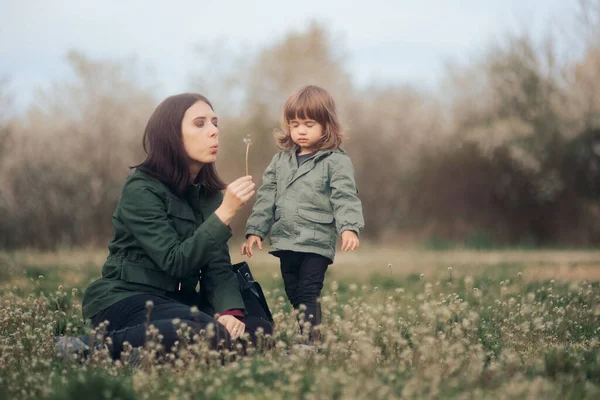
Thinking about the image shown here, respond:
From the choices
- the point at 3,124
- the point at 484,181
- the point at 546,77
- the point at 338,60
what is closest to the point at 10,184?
the point at 3,124

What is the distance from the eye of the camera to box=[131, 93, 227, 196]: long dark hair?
575 cm

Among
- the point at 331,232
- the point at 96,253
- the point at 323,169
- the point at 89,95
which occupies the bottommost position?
the point at 96,253

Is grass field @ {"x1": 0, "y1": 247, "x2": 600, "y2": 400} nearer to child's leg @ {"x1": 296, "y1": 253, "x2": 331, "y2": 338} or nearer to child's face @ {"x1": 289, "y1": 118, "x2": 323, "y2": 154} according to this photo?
child's leg @ {"x1": 296, "y1": 253, "x2": 331, "y2": 338}

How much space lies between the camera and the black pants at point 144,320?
5.14 m

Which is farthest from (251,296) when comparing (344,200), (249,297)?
(344,200)

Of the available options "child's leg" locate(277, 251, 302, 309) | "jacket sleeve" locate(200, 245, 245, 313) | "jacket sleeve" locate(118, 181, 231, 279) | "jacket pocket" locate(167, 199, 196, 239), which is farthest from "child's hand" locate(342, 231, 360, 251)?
"jacket pocket" locate(167, 199, 196, 239)

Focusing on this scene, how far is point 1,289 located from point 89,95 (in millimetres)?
12367

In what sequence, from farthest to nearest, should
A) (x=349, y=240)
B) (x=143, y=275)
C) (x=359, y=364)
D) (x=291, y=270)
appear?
1. (x=291, y=270)
2. (x=349, y=240)
3. (x=143, y=275)
4. (x=359, y=364)

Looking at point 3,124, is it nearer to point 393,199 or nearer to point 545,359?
point 393,199

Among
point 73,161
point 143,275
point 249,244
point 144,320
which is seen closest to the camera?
point 144,320

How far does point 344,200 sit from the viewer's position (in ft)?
20.6

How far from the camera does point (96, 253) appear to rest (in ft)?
55.1

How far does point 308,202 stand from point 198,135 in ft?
3.86

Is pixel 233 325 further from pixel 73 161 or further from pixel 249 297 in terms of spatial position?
pixel 73 161
